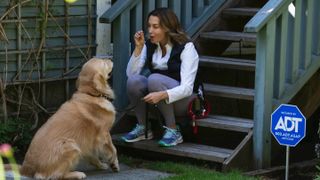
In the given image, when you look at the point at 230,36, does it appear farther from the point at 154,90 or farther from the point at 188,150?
the point at 188,150

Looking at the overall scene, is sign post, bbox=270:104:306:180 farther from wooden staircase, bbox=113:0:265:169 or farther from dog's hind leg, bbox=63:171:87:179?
dog's hind leg, bbox=63:171:87:179

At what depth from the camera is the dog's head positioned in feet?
21.6

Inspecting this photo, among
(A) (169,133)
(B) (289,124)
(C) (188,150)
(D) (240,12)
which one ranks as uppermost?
(D) (240,12)

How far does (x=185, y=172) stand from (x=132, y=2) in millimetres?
1963

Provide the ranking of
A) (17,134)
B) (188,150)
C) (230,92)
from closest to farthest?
(188,150) < (17,134) < (230,92)

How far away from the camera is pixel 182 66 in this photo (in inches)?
283

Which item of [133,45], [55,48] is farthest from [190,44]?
[55,48]

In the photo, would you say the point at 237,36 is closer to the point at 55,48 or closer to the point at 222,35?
the point at 222,35

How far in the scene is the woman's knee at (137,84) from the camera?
7.30 metres

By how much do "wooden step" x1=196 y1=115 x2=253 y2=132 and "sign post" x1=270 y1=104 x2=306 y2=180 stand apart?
1.19 meters

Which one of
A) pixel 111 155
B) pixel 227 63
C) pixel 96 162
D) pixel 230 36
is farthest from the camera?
pixel 230 36

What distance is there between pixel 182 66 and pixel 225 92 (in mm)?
632

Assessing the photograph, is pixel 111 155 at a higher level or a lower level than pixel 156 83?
lower

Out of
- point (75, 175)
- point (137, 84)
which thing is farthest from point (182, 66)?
point (75, 175)
